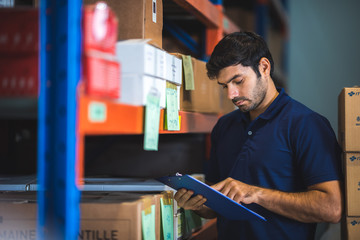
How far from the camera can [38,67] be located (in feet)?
3.61

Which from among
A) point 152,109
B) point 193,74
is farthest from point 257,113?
point 152,109

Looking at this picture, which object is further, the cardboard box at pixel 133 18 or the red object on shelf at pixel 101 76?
the cardboard box at pixel 133 18

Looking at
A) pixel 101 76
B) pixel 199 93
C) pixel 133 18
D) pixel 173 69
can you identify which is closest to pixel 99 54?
pixel 101 76

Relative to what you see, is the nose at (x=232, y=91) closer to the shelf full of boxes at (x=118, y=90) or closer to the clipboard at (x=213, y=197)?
the shelf full of boxes at (x=118, y=90)

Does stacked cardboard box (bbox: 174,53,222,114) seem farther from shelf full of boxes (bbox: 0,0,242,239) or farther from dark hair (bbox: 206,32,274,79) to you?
dark hair (bbox: 206,32,274,79)

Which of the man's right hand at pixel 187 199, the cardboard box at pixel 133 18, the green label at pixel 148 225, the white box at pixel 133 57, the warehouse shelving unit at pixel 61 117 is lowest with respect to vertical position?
the green label at pixel 148 225

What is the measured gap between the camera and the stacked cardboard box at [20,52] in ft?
3.58

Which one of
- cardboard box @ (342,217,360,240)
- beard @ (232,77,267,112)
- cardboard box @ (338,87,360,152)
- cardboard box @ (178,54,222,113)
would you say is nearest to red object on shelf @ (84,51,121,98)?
cardboard box @ (178,54,222,113)

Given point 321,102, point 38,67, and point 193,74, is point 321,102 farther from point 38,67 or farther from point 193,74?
point 38,67

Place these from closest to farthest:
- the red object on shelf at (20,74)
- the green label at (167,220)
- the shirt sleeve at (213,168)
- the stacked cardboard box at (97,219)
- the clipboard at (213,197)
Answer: the red object on shelf at (20,74) < the stacked cardboard box at (97,219) < the clipboard at (213,197) < the green label at (167,220) < the shirt sleeve at (213,168)

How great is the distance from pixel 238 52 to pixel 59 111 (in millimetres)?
1148

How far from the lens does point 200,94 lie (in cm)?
232

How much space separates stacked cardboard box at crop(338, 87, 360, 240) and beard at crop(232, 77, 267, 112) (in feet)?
1.28

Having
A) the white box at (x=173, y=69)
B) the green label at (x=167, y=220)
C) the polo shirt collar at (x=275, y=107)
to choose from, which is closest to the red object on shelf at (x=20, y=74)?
the white box at (x=173, y=69)
